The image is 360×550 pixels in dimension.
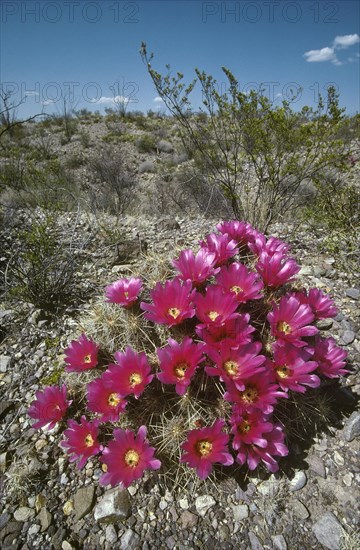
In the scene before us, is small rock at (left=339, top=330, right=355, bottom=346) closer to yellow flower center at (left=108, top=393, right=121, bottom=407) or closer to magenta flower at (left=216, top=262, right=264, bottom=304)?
magenta flower at (left=216, top=262, right=264, bottom=304)

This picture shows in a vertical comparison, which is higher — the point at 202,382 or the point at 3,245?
the point at 3,245

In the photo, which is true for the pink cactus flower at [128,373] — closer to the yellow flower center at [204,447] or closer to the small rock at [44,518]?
the yellow flower center at [204,447]

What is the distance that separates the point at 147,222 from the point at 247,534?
3.56 m

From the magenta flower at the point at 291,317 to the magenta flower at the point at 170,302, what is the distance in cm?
40

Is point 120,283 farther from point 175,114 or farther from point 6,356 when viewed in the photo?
point 175,114

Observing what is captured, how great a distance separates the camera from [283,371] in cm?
155

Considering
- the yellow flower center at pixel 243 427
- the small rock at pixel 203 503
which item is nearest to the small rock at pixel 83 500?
the small rock at pixel 203 503

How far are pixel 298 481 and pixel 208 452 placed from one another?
18.7 inches

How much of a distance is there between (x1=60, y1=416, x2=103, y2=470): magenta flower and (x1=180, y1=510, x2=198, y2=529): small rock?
1.55 ft

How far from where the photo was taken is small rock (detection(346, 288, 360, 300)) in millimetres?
2504

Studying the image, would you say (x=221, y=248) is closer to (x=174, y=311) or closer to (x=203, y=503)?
(x=174, y=311)

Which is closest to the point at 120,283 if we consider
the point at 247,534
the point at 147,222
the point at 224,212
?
the point at 247,534

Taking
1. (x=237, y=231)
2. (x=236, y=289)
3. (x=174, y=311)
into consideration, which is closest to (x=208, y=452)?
(x=174, y=311)

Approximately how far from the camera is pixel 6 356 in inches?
91.6
